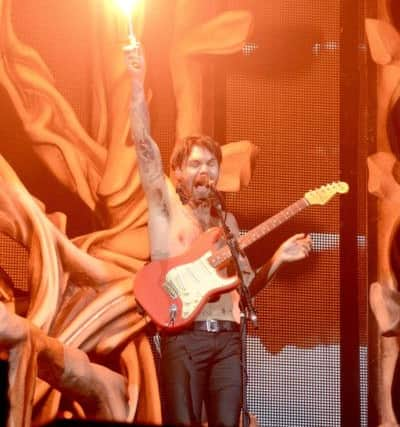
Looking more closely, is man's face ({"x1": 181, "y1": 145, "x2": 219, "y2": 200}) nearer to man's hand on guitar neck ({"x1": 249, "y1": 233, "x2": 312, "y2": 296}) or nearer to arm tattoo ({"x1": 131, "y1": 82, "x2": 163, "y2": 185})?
arm tattoo ({"x1": 131, "y1": 82, "x2": 163, "y2": 185})

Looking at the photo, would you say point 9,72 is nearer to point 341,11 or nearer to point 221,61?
point 221,61

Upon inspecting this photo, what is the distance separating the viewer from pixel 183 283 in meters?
4.40

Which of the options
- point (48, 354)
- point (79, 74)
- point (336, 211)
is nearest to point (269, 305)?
point (336, 211)

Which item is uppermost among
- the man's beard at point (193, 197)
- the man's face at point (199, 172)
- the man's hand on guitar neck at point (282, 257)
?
the man's face at point (199, 172)

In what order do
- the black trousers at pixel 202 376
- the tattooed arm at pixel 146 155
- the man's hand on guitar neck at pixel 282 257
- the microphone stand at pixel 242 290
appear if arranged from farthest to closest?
the man's hand on guitar neck at pixel 282 257 < the tattooed arm at pixel 146 155 < the black trousers at pixel 202 376 < the microphone stand at pixel 242 290

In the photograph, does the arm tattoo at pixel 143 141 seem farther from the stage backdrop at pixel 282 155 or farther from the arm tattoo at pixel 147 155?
the stage backdrop at pixel 282 155

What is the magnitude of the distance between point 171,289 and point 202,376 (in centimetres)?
40

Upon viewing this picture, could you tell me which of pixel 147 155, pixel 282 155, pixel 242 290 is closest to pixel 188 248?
pixel 147 155

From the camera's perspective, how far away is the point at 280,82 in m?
5.06

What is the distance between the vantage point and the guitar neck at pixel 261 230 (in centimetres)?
442

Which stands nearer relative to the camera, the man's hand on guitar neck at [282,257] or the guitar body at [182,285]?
the guitar body at [182,285]

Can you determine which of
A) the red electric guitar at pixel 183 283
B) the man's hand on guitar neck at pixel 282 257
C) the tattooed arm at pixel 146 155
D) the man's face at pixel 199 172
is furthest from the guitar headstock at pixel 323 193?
the tattooed arm at pixel 146 155

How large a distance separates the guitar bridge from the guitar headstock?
84cm

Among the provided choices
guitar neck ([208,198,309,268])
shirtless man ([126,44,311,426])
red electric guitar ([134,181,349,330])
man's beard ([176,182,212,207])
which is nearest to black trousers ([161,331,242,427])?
shirtless man ([126,44,311,426])
